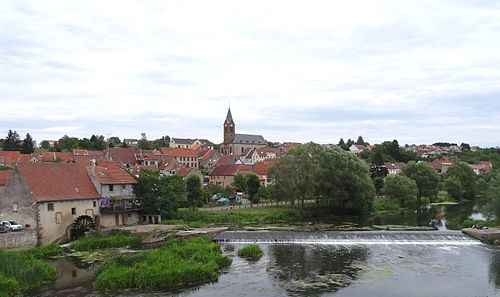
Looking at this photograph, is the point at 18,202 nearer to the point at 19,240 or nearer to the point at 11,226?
the point at 11,226

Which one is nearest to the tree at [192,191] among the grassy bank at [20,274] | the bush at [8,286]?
the grassy bank at [20,274]

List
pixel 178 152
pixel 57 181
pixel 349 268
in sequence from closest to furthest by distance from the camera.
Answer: pixel 349 268, pixel 57 181, pixel 178 152

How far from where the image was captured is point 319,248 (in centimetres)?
3659

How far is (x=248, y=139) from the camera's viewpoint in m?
155

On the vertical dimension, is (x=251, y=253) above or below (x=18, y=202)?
below

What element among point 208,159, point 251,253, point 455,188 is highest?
point 208,159

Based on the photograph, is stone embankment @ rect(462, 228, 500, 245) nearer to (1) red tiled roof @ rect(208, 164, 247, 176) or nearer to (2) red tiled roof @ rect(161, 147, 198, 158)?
(1) red tiled roof @ rect(208, 164, 247, 176)

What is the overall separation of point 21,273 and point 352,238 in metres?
24.9

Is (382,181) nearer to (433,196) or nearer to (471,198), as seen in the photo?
(433,196)

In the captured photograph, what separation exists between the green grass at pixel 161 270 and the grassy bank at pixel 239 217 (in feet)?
49.6

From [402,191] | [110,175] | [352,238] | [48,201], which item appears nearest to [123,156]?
[110,175]

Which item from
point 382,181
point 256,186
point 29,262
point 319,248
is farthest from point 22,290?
point 382,181

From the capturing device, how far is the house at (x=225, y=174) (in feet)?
288

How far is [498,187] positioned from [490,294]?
23399 millimetres
